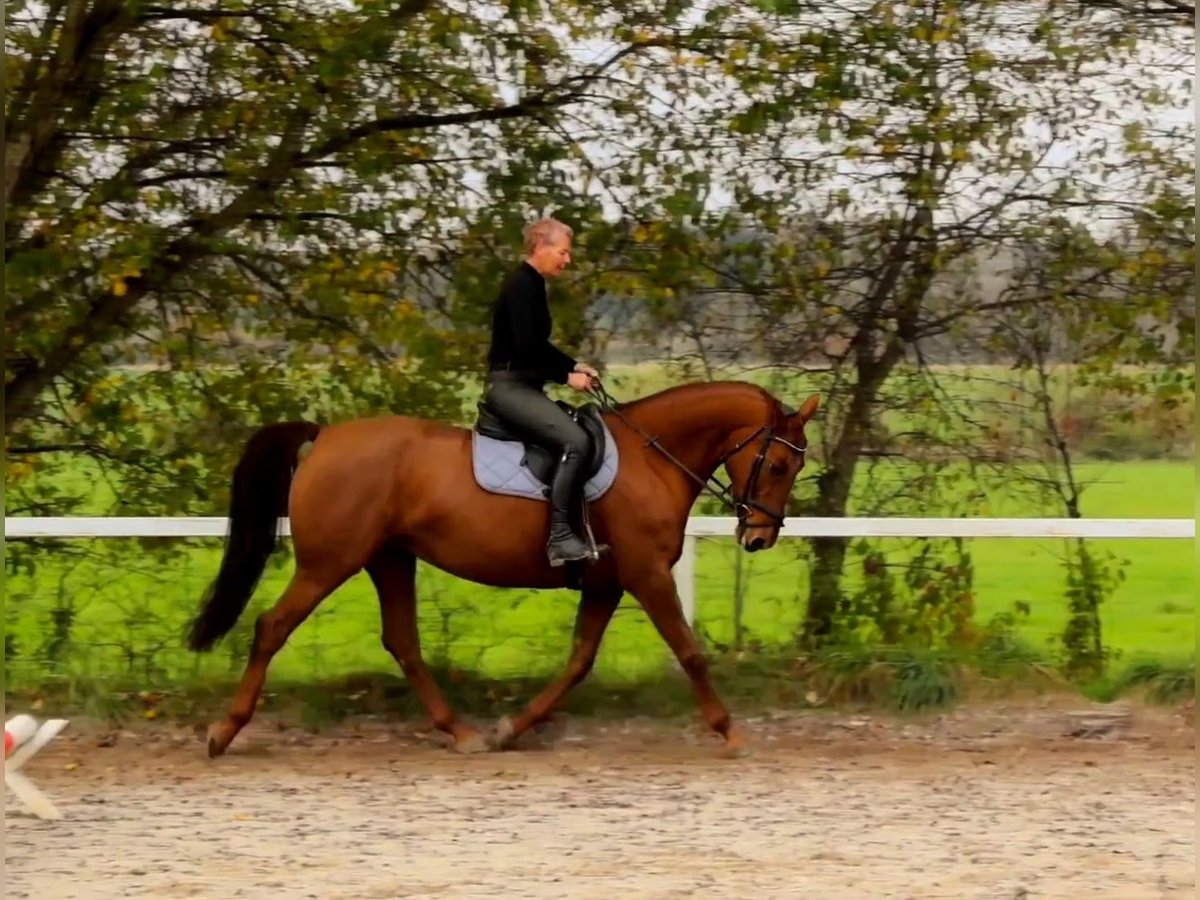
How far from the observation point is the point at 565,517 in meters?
7.25

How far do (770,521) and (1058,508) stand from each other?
2858 mm

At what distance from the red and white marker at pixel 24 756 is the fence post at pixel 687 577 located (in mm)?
3460

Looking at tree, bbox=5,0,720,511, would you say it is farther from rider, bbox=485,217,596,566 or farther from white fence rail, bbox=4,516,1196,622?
rider, bbox=485,217,596,566

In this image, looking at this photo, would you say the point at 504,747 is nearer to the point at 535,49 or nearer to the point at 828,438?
the point at 828,438

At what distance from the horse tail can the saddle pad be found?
3.10 feet

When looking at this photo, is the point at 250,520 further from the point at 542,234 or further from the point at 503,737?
the point at 542,234

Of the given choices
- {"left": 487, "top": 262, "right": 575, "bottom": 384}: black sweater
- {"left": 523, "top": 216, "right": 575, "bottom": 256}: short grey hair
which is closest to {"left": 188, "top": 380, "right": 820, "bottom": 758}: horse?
{"left": 487, "top": 262, "right": 575, "bottom": 384}: black sweater

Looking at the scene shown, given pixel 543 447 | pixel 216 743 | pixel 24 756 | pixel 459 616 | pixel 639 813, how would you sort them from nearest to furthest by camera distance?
pixel 24 756 → pixel 639 813 → pixel 543 447 → pixel 216 743 → pixel 459 616

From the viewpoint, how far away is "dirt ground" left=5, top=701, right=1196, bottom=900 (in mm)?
5473

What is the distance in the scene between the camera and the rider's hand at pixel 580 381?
7.36 meters

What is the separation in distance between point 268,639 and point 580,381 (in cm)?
201

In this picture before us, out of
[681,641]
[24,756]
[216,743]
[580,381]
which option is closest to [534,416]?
[580,381]

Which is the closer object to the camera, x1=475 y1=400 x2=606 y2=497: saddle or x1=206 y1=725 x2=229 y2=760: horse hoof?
x1=475 y1=400 x2=606 y2=497: saddle

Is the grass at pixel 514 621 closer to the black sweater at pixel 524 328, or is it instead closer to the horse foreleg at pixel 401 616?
the horse foreleg at pixel 401 616
